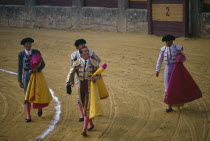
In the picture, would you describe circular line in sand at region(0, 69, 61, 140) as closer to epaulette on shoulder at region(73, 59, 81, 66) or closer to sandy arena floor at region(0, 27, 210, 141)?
sandy arena floor at region(0, 27, 210, 141)

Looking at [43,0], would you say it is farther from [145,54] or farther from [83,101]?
[83,101]

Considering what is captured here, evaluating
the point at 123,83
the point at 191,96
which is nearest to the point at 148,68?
the point at 123,83

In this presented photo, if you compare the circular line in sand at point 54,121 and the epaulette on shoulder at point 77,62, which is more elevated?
the epaulette on shoulder at point 77,62

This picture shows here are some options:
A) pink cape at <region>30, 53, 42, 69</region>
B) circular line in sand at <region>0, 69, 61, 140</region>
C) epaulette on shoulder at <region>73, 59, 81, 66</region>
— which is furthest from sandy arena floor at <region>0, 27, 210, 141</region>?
epaulette on shoulder at <region>73, 59, 81, 66</region>

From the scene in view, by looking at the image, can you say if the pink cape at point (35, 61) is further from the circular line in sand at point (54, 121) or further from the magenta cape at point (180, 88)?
the magenta cape at point (180, 88)

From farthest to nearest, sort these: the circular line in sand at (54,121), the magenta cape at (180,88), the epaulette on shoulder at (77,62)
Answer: the magenta cape at (180,88) < the circular line in sand at (54,121) < the epaulette on shoulder at (77,62)

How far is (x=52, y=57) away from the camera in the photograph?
52.4 feet

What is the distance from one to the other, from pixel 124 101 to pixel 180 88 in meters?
1.57

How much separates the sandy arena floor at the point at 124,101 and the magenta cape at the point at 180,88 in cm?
28

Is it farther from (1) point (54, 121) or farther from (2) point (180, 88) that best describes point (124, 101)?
(1) point (54, 121)

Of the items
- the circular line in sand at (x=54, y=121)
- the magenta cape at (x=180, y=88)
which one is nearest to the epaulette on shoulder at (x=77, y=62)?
the circular line in sand at (x=54, y=121)

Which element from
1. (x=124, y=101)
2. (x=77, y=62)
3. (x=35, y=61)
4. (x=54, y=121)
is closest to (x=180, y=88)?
(x=124, y=101)

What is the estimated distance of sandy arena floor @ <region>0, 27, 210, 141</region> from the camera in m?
7.82

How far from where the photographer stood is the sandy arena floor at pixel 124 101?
7820 millimetres
